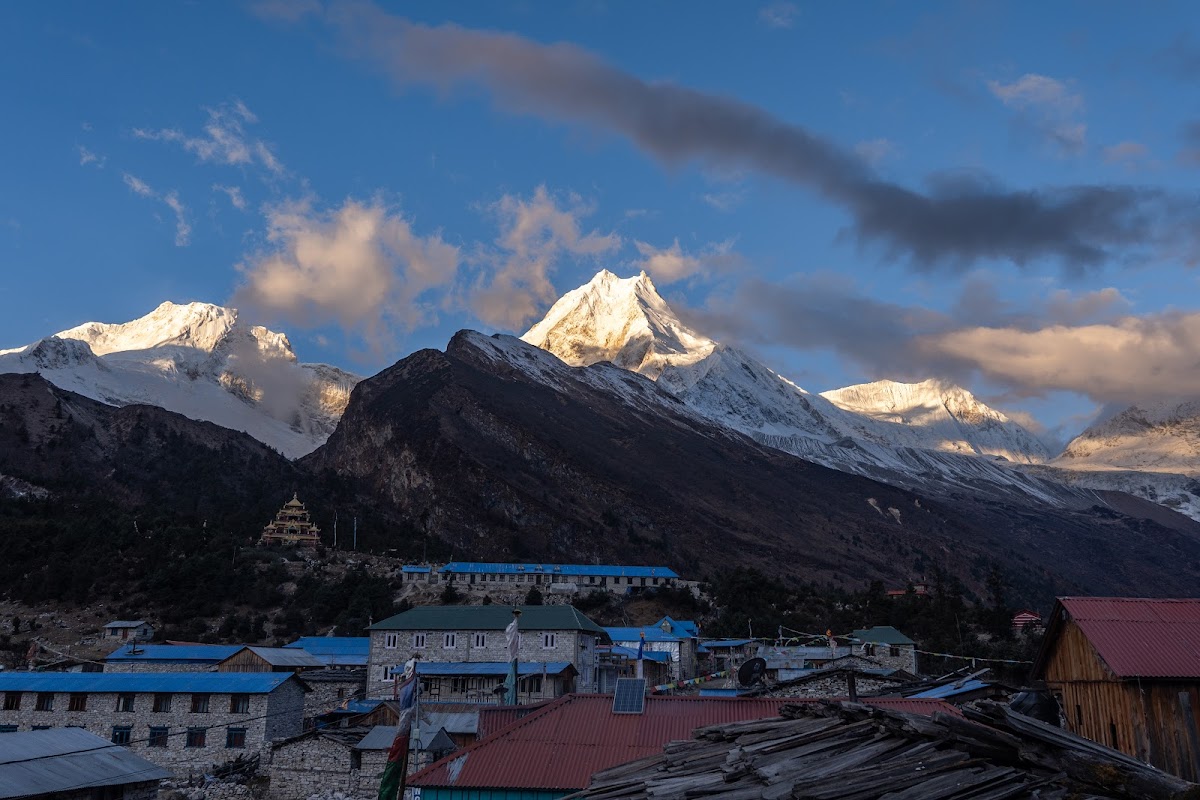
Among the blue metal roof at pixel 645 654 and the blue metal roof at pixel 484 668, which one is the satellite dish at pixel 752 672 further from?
the blue metal roof at pixel 645 654

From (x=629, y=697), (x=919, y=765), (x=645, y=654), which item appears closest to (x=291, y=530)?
(x=645, y=654)

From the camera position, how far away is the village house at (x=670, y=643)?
73.9m

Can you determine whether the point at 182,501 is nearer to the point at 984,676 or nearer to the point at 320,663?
the point at 320,663

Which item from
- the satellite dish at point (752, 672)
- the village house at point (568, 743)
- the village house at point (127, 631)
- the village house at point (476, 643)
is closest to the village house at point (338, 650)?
the village house at point (476, 643)

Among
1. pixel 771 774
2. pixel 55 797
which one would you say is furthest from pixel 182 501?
pixel 771 774

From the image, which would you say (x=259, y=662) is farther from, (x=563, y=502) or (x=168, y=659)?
(x=563, y=502)

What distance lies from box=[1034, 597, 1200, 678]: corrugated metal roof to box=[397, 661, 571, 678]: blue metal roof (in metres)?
39.8

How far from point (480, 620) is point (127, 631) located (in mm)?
33647

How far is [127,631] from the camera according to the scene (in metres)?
79.2

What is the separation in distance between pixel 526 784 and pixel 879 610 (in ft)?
242

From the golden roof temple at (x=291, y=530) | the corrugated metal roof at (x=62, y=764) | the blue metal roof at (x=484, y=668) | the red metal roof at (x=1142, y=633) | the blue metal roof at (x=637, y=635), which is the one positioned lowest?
the corrugated metal roof at (x=62, y=764)

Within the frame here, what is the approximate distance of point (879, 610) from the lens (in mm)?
93688

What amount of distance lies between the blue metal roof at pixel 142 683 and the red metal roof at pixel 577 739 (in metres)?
26.0

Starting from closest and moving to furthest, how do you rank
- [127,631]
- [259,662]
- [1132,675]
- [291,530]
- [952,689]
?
[1132,675]
[952,689]
[259,662]
[127,631]
[291,530]
